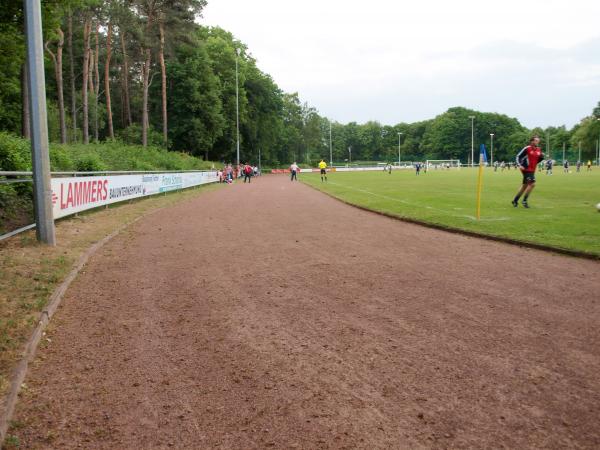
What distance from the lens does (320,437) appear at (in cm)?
289

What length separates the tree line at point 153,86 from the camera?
3725 centimetres

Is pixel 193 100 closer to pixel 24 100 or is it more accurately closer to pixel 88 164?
pixel 24 100

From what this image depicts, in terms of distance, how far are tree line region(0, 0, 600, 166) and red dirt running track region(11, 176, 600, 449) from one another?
20.5 m

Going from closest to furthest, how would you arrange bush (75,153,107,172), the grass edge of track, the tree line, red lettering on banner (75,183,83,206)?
the grass edge of track → red lettering on banner (75,183,83,206) → bush (75,153,107,172) → the tree line

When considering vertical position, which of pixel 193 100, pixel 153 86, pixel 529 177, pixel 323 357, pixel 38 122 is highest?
pixel 153 86

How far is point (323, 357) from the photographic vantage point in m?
4.04

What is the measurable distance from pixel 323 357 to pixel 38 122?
761 cm

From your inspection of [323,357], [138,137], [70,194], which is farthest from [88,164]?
[138,137]

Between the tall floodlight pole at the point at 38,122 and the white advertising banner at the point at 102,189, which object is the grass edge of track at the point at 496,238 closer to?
the tall floodlight pole at the point at 38,122

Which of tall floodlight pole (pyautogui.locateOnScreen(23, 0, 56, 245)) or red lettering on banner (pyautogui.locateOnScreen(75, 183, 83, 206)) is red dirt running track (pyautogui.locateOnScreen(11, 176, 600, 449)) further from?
red lettering on banner (pyautogui.locateOnScreen(75, 183, 83, 206))

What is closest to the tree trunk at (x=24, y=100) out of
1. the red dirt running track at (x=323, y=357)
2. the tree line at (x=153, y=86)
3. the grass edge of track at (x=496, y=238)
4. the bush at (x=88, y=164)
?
the tree line at (x=153, y=86)

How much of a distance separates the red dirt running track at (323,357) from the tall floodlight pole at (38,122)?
6.17ft

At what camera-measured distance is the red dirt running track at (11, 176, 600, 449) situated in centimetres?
298

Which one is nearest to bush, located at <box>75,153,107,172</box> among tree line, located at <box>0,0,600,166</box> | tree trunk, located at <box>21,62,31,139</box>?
tree line, located at <box>0,0,600,166</box>
